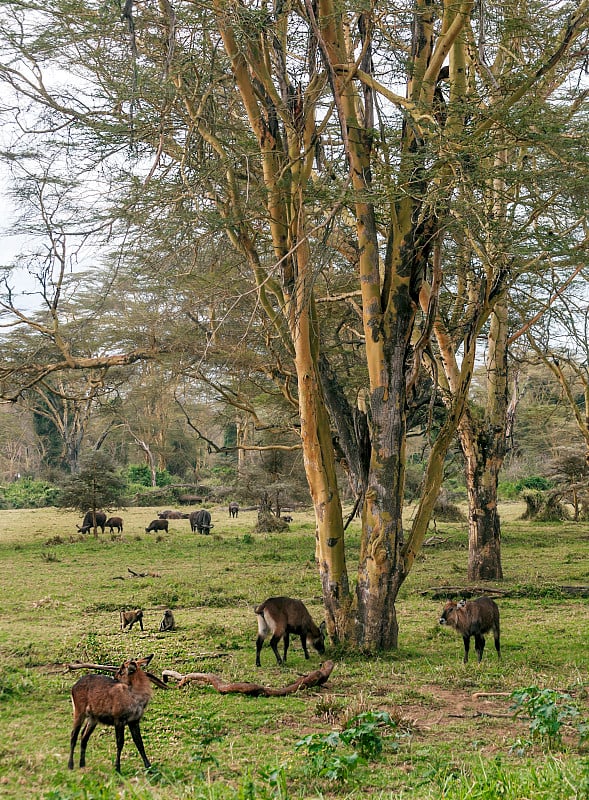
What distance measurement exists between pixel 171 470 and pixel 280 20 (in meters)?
38.1

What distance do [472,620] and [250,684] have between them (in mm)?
2236

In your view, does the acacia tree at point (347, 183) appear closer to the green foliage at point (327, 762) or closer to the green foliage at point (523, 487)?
the green foliage at point (327, 762)

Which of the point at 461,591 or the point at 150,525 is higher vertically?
the point at 150,525

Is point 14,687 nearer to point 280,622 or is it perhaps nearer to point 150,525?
point 280,622

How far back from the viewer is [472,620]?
7492 millimetres

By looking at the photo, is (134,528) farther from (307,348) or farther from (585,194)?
(585,194)

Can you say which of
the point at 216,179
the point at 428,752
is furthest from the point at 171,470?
the point at 428,752

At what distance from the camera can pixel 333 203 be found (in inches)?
309

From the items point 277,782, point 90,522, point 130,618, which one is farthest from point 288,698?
point 90,522

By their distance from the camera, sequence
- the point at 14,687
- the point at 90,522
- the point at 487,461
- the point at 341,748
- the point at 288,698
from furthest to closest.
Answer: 1. the point at 90,522
2. the point at 487,461
3. the point at 14,687
4. the point at 288,698
5. the point at 341,748

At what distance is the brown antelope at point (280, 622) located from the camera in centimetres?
750

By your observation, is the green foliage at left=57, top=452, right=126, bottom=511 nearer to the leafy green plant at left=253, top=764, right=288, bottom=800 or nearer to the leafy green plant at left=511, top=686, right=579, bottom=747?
the leafy green plant at left=511, top=686, right=579, bottom=747

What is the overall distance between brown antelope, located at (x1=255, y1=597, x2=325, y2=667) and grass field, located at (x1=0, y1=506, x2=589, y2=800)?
9.0 inches

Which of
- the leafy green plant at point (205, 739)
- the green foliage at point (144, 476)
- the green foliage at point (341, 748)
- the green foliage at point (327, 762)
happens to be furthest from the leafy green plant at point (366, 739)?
the green foliage at point (144, 476)
